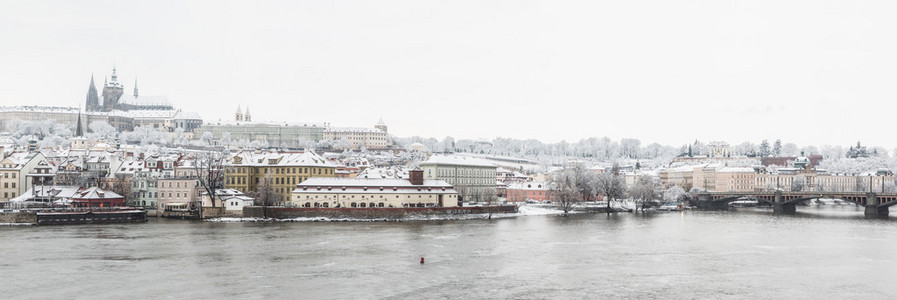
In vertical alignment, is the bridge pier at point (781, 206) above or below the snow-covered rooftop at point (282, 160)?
below

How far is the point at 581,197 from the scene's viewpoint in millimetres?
80062

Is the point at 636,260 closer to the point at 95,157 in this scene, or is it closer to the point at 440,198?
the point at 440,198

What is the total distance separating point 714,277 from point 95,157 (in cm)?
5938

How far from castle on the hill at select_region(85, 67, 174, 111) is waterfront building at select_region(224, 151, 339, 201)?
427 feet

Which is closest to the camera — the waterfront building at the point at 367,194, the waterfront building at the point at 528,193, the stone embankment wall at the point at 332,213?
the stone embankment wall at the point at 332,213

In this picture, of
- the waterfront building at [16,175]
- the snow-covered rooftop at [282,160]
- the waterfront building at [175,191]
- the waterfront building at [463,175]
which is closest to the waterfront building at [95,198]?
the waterfront building at [175,191]

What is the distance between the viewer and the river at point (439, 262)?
25.8 meters

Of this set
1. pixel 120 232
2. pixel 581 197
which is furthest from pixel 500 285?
pixel 581 197

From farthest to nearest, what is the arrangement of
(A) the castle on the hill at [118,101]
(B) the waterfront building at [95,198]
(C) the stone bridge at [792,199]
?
(A) the castle on the hill at [118,101]
(C) the stone bridge at [792,199]
(B) the waterfront building at [95,198]

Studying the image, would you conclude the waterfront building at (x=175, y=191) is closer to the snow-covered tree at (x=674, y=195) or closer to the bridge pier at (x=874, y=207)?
the snow-covered tree at (x=674, y=195)

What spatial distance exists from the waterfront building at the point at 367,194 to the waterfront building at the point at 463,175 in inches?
477

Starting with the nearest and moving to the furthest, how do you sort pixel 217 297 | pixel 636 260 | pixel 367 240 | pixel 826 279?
pixel 217 297 < pixel 826 279 < pixel 636 260 < pixel 367 240

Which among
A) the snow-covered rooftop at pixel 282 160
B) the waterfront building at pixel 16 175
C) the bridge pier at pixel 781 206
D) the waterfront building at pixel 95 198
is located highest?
the snow-covered rooftop at pixel 282 160

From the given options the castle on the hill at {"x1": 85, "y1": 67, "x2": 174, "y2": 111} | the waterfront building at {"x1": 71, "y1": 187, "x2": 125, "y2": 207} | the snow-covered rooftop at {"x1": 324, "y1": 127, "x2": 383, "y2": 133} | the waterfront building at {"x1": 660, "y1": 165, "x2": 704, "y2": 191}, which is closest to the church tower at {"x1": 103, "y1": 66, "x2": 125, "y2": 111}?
the castle on the hill at {"x1": 85, "y1": 67, "x2": 174, "y2": 111}
